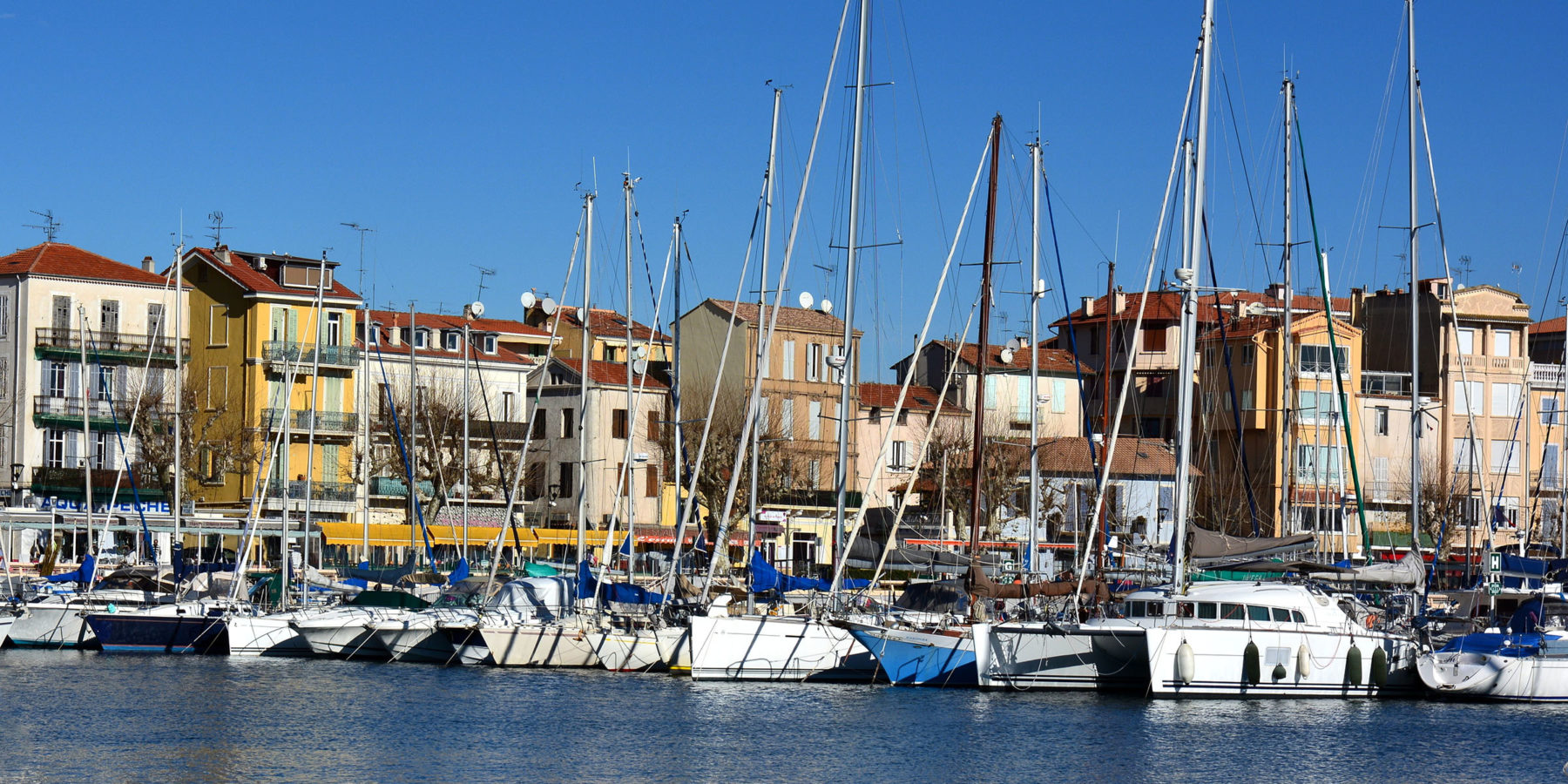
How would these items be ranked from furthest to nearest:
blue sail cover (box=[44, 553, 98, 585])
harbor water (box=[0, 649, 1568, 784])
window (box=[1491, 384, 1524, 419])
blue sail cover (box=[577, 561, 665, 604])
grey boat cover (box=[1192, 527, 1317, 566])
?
window (box=[1491, 384, 1524, 419]) < blue sail cover (box=[44, 553, 98, 585]) < blue sail cover (box=[577, 561, 665, 604]) < grey boat cover (box=[1192, 527, 1317, 566]) < harbor water (box=[0, 649, 1568, 784])

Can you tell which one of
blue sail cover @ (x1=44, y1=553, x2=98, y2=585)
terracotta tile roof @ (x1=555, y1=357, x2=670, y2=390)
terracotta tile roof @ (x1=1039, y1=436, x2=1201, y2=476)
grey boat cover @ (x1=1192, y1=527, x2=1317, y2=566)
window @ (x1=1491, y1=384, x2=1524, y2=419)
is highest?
terracotta tile roof @ (x1=555, y1=357, x2=670, y2=390)

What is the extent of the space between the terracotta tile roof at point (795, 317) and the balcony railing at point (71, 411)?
25.2 meters

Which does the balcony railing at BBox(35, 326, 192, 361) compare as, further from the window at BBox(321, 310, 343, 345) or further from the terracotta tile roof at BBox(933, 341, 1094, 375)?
the terracotta tile roof at BBox(933, 341, 1094, 375)

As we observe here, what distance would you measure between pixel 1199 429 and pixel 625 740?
5045 cm

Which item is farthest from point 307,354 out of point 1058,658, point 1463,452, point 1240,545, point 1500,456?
point 1500,456

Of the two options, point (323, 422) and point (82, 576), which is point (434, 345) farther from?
point (82, 576)

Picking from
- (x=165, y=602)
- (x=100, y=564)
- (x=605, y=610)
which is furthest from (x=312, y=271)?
(x=605, y=610)

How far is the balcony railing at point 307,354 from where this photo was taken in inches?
2904

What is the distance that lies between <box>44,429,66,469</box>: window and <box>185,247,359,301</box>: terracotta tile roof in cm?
892

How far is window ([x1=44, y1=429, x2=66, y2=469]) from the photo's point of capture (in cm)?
7144

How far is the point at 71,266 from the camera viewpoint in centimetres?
7388

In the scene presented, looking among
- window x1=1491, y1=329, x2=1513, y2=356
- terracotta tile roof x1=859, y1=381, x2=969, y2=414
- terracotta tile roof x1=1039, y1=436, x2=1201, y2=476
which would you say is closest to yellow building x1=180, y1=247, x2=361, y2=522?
terracotta tile roof x1=859, y1=381, x2=969, y2=414

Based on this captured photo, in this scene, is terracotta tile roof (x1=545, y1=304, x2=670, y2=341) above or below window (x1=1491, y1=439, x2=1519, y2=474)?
above

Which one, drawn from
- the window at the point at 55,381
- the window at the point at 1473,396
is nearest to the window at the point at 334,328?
the window at the point at 55,381
